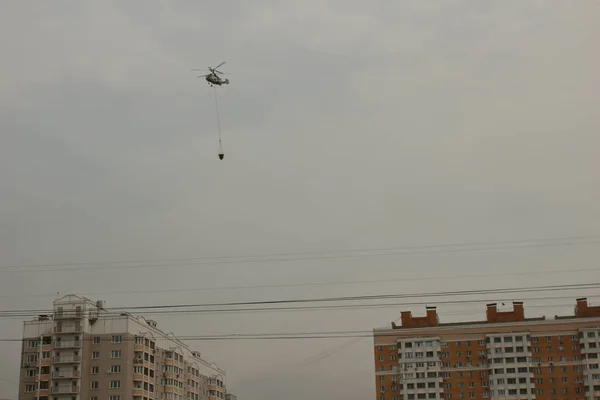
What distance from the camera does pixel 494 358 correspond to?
149 m

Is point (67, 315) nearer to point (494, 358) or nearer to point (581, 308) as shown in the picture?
point (494, 358)

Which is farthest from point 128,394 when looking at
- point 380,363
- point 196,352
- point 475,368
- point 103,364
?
point 475,368

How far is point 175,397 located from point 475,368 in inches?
2251

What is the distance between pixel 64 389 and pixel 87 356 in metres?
6.23

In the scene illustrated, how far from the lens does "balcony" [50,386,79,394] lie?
415 feet

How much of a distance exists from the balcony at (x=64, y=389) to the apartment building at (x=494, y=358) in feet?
195

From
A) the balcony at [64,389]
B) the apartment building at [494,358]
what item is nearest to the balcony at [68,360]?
the balcony at [64,389]

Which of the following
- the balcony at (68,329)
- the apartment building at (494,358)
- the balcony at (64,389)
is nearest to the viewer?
the balcony at (64,389)

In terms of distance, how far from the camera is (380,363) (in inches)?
6142

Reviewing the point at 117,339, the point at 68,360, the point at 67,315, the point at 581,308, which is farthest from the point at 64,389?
the point at 581,308

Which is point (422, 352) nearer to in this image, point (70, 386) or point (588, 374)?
point (588, 374)

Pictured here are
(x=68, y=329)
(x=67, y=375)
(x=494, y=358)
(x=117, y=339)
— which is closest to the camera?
(x=67, y=375)

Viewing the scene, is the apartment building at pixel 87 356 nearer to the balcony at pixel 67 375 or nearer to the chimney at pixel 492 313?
the balcony at pixel 67 375

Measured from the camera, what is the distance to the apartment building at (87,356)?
126562mm
